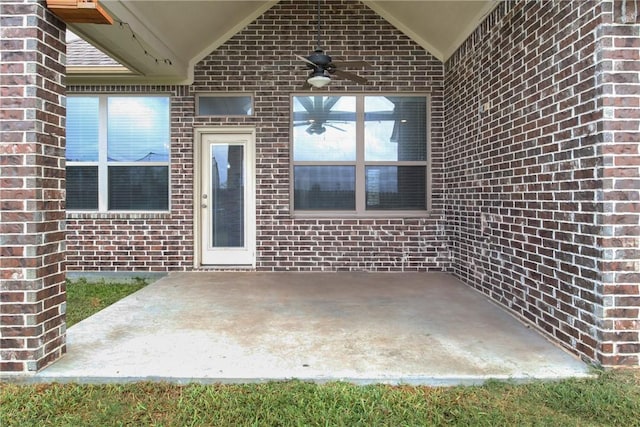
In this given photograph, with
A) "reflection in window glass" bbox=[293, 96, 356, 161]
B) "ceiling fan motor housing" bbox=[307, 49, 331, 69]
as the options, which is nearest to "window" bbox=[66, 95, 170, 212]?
"reflection in window glass" bbox=[293, 96, 356, 161]

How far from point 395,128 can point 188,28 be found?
321 centimetres

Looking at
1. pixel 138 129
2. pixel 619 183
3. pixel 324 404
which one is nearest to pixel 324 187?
pixel 138 129

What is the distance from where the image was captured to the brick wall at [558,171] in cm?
260

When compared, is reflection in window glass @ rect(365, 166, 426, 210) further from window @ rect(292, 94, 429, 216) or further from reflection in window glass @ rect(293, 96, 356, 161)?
reflection in window glass @ rect(293, 96, 356, 161)

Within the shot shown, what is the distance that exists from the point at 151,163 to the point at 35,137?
11.2 ft

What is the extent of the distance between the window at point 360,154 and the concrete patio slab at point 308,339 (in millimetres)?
1594

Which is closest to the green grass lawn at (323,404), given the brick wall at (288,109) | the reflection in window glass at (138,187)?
the brick wall at (288,109)

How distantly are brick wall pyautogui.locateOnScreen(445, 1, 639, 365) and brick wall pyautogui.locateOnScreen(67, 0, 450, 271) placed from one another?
1.09 metres

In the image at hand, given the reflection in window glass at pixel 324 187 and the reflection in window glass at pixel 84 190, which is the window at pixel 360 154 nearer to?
the reflection in window glass at pixel 324 187

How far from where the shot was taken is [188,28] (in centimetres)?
493

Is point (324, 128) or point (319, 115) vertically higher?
point (319, 115)

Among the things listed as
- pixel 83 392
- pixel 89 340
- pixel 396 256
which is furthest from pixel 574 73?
pixel 89 340

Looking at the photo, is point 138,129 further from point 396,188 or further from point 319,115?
point 396,188

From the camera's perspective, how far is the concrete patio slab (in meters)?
2.54
